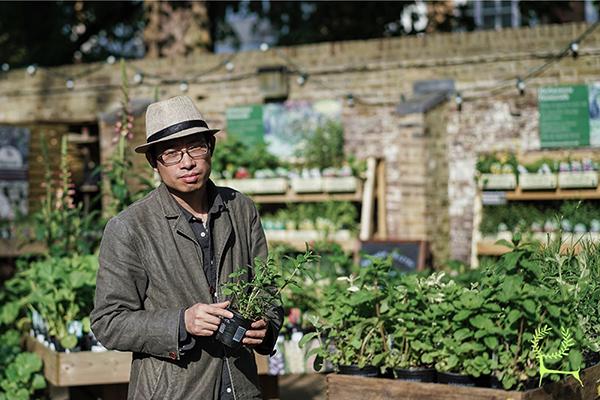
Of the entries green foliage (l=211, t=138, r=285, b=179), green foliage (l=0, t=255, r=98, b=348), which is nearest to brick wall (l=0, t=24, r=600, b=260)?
green foliage (l=211, t=138, r=285, b=179)

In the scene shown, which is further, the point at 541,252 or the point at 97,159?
the point at 97,159

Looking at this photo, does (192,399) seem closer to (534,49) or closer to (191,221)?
(191,221)

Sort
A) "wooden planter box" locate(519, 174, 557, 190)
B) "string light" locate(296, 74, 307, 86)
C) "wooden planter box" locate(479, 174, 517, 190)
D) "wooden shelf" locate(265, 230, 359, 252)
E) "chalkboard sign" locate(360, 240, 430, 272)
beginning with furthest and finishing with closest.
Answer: "string light" locate(296, 74, 307, 86), "wooden shelf" locate(265, 230, 359, 252), "wooden planter box" locate(479, 174, 517, 190), "chalkboard sign" locate(360, 240, 430, 272), "wooden planter box" locate(519, 174, 557, 190)

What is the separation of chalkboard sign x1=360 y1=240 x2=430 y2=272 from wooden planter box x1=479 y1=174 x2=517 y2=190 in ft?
2.96

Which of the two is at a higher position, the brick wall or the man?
the brick wall

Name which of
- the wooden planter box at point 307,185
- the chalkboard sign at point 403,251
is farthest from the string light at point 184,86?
the chalkboard sign at point 403,251

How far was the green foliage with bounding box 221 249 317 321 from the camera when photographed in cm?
335

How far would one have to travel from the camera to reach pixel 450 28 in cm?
1747

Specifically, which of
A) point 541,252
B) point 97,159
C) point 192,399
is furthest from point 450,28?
point 192,399

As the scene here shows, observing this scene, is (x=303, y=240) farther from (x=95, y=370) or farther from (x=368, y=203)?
(x=95, y=370)

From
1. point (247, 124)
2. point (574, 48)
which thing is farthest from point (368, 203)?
point (574, 48)

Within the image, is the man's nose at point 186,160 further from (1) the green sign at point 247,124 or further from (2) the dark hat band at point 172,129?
(1) the green sign at point 247,124

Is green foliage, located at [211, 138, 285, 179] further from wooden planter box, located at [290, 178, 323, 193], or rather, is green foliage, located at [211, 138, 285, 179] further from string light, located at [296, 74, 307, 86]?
string light, located at [296, 74, 307, 86]

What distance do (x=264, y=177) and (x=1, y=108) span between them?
19.1ft
